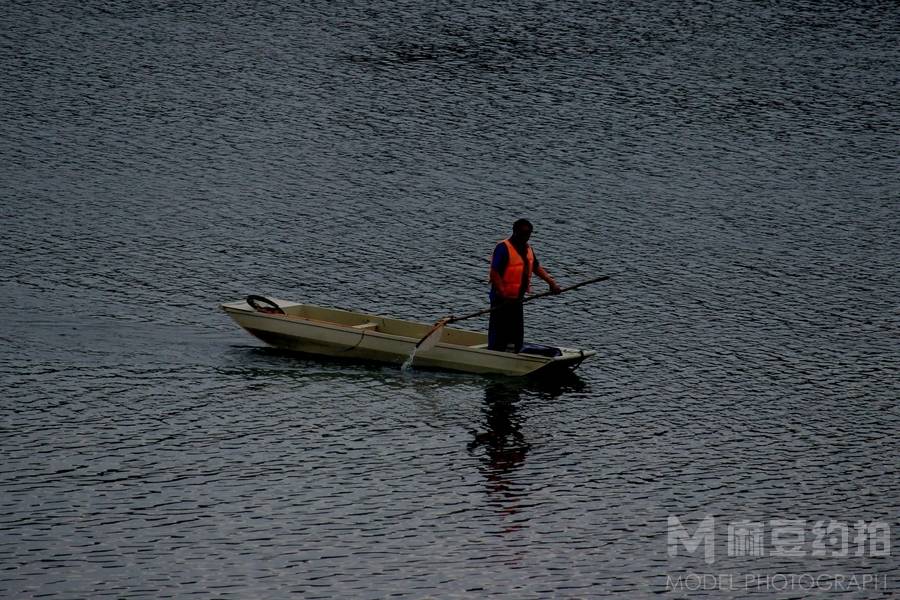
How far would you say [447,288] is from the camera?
94.4ft

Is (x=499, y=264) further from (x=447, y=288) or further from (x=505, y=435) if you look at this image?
(x=447, y=288)

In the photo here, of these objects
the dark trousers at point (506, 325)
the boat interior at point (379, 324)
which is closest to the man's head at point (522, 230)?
the dark trousers at point (506, 325)

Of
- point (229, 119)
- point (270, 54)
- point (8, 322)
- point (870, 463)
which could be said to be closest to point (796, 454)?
point (870, 463)

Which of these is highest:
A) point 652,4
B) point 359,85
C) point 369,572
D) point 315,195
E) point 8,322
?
point 652,4

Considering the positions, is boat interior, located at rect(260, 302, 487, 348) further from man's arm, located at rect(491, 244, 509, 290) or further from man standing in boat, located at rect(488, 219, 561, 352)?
man's arm, located at rect(491, 244, 509, 290)

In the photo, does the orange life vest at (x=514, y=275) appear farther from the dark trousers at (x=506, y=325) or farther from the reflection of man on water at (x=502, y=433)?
the reflection of man on water at (x=502, y=433)

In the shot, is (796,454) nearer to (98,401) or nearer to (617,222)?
(98,401)

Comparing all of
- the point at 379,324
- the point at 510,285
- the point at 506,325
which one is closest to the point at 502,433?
the point at 506,325

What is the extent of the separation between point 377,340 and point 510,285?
2421mm

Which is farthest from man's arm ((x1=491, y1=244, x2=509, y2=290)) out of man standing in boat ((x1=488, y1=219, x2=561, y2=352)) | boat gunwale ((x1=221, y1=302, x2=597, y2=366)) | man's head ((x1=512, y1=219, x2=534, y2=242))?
boat gunwale ((x1=221, y1=302, x2=597, y2=366))

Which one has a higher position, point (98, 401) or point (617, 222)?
point (617, 222)

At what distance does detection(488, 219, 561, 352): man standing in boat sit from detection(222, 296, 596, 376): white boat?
30cm

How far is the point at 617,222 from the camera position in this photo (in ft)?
111

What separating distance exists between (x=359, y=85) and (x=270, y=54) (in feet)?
13.0
